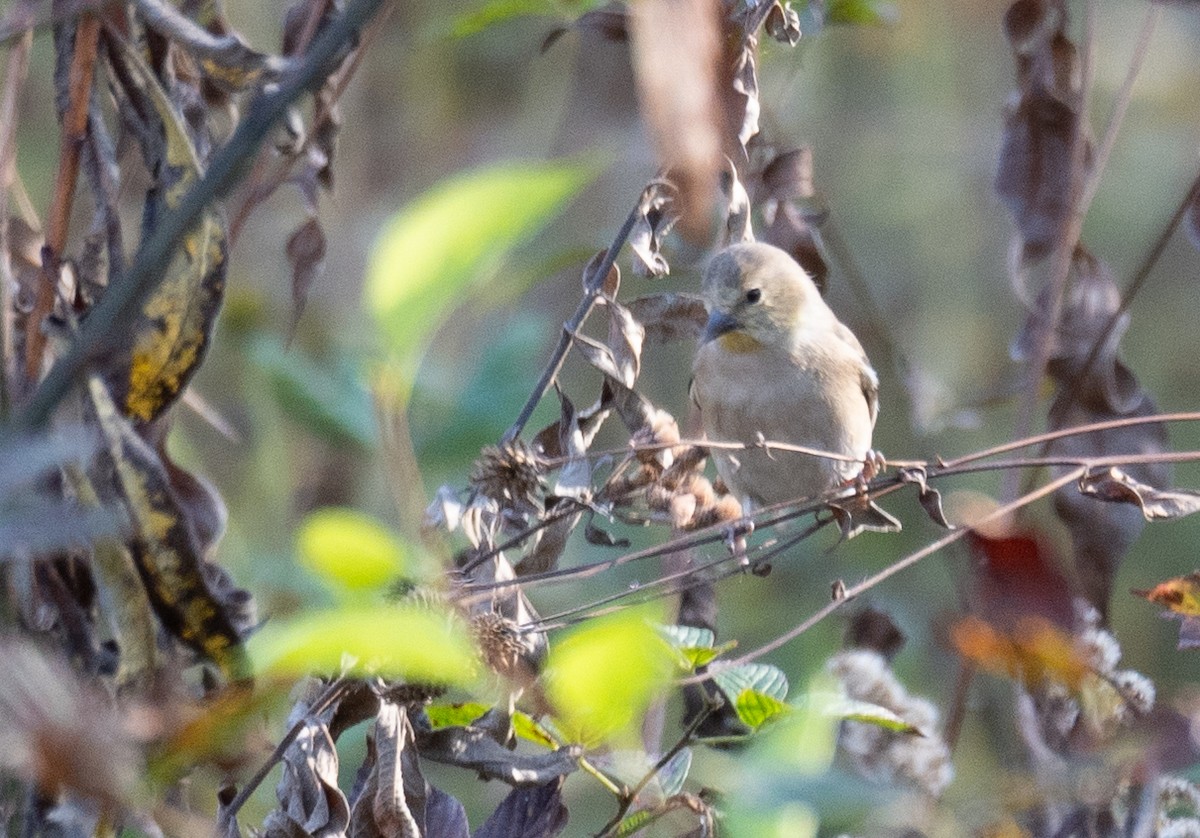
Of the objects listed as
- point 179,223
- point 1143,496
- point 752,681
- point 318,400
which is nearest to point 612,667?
point 179,223

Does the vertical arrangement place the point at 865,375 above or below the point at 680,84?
below

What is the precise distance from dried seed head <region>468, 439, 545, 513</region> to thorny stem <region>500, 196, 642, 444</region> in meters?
0.03

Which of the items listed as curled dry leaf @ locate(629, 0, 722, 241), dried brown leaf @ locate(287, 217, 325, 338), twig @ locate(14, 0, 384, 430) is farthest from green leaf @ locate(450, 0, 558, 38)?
curled dry leaf @ locate(629, 0, 722, 241)

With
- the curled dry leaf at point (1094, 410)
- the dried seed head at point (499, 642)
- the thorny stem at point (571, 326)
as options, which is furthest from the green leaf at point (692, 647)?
the curled dry leaf at point (1094, 410)

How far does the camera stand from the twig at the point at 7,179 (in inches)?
69.4

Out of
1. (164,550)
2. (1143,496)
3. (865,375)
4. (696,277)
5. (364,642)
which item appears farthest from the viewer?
(696,277)

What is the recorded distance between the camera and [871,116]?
852 cm

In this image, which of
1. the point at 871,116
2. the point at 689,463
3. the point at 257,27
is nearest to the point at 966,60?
the point at 871,116

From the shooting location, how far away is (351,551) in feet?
2.73

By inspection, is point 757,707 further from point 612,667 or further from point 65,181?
point 65,181

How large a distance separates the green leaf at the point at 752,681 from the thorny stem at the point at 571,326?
0.42 metres

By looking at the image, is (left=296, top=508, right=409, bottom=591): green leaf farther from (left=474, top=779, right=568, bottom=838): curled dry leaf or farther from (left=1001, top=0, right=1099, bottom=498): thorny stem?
(left=1001, top=0, right=1099, bottom=498): thorny stem

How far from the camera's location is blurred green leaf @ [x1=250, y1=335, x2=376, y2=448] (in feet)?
13.1

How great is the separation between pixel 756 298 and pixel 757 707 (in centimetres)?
188
